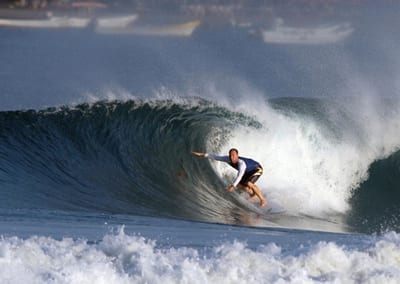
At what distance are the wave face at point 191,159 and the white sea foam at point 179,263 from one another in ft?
14.9

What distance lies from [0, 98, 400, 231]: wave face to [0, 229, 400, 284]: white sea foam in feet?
14.9

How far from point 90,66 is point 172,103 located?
1215cm

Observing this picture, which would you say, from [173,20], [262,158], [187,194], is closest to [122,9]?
[173,20]

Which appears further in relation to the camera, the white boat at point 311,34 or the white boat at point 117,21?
the white boat at point 311,34

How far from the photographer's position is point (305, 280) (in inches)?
379

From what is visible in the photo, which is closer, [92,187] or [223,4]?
[92,187]

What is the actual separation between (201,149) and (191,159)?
22.9 inches

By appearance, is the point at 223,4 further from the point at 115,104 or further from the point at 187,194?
the point at 187,194

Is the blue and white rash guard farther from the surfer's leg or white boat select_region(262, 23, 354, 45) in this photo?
white boat select_region(262, 23, 354, 45)

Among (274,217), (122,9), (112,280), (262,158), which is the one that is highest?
(122,9)

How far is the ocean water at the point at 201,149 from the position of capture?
32.8 ft

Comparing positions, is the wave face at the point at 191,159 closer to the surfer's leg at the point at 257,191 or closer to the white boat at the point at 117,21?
the surfer's leg at the point at 257,191

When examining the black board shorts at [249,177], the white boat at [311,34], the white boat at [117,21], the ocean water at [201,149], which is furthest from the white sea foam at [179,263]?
the white boat at [311,34]

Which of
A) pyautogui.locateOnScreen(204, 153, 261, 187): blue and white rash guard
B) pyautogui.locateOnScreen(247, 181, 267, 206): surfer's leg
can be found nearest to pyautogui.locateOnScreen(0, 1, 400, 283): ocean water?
pyautogui.locateOnScreen(247, 181, 267, 206): surfer's leg
